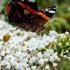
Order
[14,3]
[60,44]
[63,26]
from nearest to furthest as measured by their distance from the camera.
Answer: [60,44] < [63,26] < [14,3]

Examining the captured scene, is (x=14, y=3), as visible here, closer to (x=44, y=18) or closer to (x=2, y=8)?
(x=2, y=8)

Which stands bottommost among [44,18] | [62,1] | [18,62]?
[18,62]

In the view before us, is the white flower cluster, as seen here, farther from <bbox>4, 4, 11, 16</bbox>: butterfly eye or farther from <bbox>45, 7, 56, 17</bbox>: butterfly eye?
<bbox>4, 4, 11, 16</bbox>: butterfly eye

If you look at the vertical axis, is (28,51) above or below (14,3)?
below

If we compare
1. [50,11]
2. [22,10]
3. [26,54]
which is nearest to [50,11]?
[50,11]

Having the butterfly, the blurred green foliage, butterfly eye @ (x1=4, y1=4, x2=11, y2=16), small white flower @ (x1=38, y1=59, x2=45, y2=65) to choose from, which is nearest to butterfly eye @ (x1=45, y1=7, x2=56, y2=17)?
the butterfly

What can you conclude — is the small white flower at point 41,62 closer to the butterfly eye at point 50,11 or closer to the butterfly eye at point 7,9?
the butterfly eye at point 50,11

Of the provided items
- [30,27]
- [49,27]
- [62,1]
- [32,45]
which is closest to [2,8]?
[30,27]
